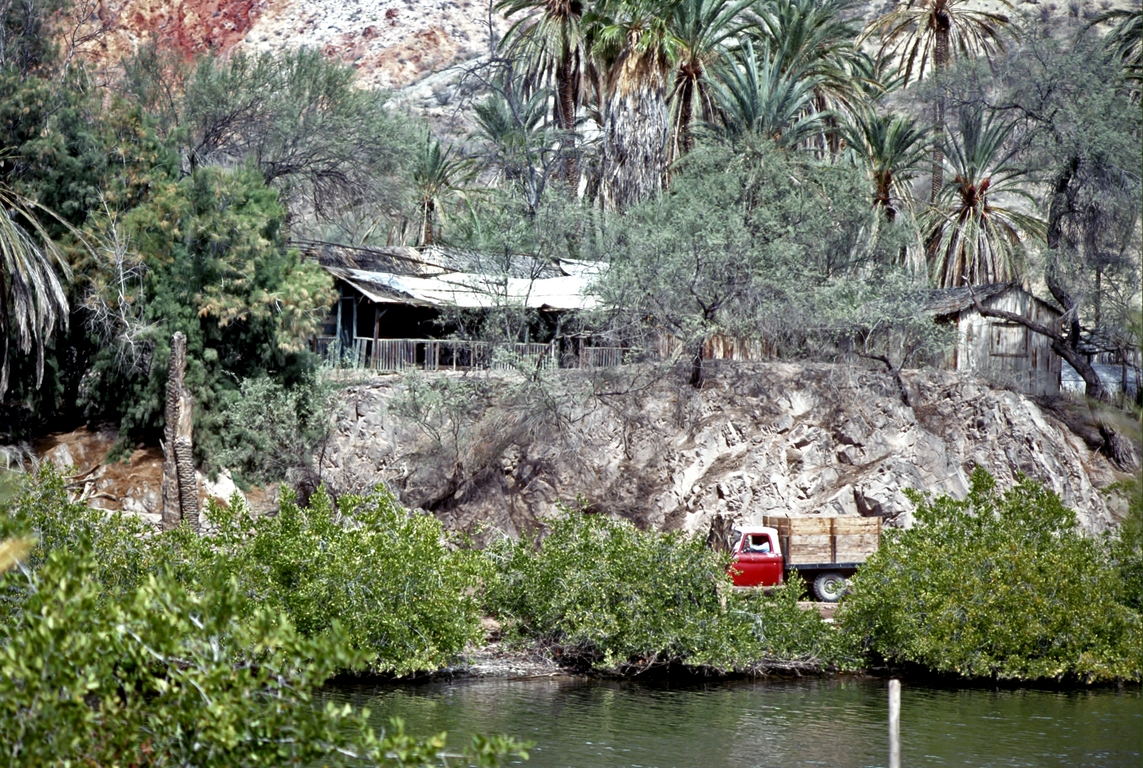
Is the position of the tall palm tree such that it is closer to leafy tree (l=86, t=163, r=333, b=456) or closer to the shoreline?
the shoreline

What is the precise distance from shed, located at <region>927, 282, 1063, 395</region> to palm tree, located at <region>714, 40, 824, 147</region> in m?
7.16

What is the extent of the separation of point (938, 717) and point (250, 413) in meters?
18.4

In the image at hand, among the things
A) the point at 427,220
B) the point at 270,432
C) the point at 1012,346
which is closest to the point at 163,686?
the point at 270,432

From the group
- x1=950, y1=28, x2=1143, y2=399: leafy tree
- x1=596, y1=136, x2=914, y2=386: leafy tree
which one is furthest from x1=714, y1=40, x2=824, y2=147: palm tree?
x1=950, y1=28, x2=1143, y2=399: leafy tree

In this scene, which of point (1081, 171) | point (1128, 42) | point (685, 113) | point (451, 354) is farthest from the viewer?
point (685, 113)

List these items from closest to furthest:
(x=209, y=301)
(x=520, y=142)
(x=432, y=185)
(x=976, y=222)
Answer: (x=209, y=301)
(x=976, y=222)
(x=520, y=142)
(x=432, y=185)

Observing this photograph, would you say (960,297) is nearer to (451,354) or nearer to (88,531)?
(451,354)

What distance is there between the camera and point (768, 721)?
19.4m

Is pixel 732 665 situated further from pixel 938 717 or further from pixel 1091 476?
pixel 1091 476

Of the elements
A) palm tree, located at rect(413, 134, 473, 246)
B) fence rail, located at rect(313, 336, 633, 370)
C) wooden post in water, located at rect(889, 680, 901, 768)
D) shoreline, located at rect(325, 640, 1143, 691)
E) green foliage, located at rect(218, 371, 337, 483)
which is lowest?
shoreline, located at rect(325, 640, 1143, 691)

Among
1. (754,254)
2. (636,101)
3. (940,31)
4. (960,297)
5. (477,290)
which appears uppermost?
(940,31)

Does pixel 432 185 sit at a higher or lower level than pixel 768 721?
higher

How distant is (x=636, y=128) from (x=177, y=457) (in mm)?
18503

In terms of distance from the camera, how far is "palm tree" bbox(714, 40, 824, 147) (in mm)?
37688
